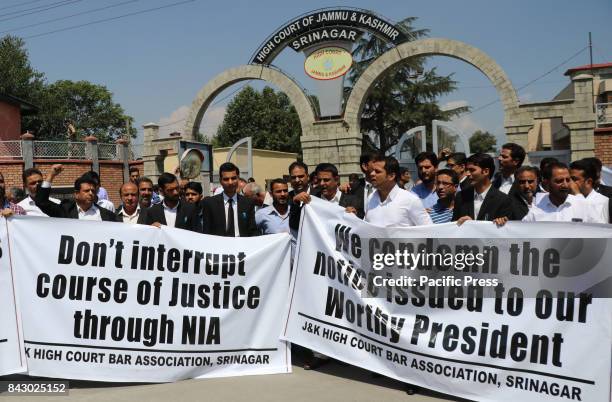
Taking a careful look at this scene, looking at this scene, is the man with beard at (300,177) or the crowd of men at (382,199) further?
the man with beard at (300,177)

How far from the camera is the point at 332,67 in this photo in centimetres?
1759

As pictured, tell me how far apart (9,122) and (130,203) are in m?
28.5

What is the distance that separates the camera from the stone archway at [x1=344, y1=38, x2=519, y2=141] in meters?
15.2

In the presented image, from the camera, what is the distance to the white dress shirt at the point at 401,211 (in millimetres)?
4809

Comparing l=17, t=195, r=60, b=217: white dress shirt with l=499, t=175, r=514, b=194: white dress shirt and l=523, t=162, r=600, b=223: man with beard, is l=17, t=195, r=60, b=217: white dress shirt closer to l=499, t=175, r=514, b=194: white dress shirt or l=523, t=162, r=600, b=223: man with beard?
l=523, t=162, r=600, b=223: man with beard

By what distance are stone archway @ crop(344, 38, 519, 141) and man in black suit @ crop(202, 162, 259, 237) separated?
11.6 meters

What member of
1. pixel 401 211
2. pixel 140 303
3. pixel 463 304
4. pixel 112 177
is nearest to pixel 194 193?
pixel 140 303

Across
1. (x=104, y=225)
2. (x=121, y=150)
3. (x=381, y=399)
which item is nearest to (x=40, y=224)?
(x=104, y=225)

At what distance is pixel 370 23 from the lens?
17.1m

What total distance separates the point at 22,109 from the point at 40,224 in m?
31.6

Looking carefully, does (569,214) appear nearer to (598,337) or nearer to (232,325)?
(598,337)

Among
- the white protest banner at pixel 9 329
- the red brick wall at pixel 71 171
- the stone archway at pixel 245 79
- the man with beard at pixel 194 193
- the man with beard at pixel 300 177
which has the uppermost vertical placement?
the stone archway at pixel 245 79

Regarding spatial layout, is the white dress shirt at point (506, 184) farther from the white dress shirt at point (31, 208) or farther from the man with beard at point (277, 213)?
the white dress shirt at point (31, 208)

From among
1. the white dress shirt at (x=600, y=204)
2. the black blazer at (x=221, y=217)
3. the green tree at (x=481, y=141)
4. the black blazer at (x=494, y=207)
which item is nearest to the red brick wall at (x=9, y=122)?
the black blazer at (x=221, y=217)
